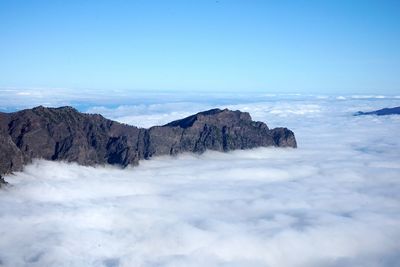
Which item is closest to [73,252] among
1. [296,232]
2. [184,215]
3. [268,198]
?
[184,215]

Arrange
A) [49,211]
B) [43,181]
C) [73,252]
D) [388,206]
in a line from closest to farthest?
[73,252]
[49,211]
[388,206]
[43,181]

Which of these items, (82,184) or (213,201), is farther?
(82,184)

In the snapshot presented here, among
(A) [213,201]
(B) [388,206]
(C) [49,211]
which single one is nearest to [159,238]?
(C) [49,211]

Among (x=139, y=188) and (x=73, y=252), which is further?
(x=139, y=188)

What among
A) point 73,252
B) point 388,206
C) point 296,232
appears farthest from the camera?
point 388,206

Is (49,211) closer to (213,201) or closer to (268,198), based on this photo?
(213,201)

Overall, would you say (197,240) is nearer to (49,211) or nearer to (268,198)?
(49,211)

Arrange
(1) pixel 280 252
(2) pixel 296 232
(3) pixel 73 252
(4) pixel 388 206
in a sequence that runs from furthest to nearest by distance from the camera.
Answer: (4) pixel 388 206, (2) pixel 296 232, (1) pixel 280 252, (3) pixel 73 252

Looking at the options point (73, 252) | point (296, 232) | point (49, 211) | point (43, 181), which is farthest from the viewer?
point (43, 181)
